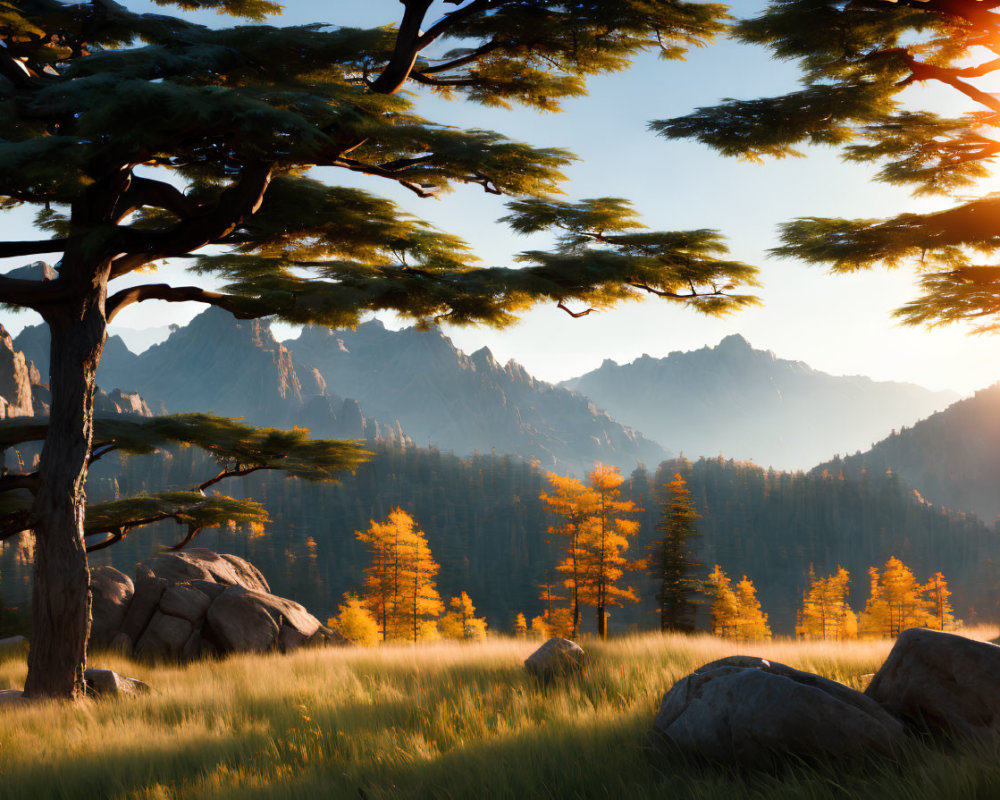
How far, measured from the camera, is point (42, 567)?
294 inches

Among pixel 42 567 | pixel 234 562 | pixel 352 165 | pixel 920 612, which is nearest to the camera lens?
pixel 42 567

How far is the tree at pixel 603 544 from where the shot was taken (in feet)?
90.3

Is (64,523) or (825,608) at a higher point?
(64,523)

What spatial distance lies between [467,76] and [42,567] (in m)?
8.27

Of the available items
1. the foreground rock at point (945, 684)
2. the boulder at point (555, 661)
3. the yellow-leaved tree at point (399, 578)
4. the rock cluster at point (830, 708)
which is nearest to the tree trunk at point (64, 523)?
the boulder at point (555, 661)

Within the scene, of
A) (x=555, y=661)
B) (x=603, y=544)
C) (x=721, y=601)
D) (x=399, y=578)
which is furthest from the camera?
(x=721, y=601)

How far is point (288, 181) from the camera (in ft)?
28.3

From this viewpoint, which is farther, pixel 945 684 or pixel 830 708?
pixel 945 684

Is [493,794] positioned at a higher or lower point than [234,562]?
higher

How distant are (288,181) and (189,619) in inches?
425

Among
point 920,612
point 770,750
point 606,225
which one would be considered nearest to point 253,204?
point 606,225

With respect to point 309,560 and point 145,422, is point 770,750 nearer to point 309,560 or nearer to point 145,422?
point 145,422

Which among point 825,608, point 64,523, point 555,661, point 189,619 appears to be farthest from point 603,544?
point 825,608

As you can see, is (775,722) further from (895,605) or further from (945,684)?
(895,605)
